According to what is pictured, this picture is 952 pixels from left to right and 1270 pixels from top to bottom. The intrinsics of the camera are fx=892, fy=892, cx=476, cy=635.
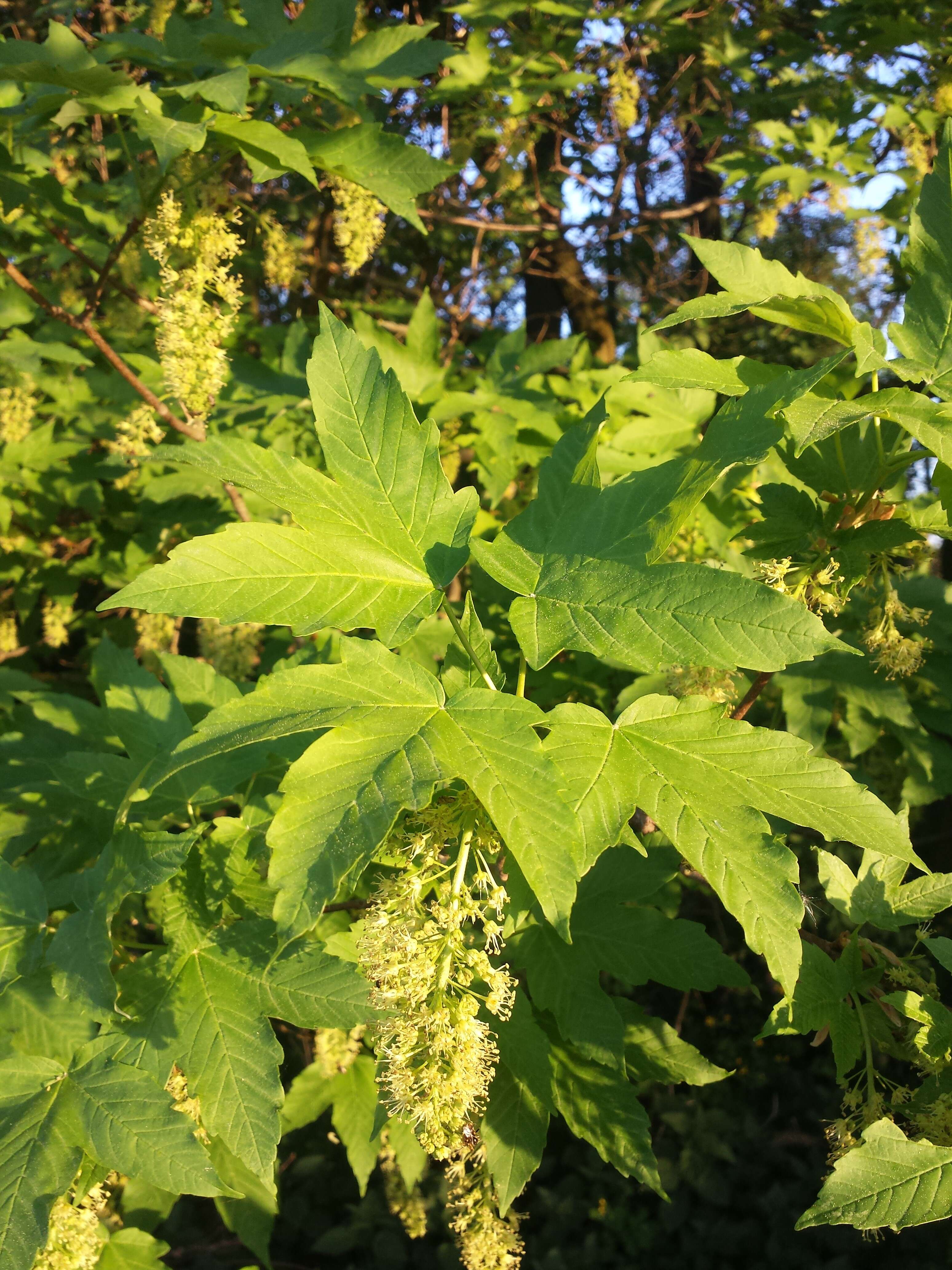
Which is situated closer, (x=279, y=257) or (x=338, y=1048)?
(x=338, y=1048)

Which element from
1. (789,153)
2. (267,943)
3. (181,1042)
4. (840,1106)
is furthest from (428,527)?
(789,153)

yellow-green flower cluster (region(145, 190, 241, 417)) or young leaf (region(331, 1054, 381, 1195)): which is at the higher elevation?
yellow-green flower cluster (region(145, 190, 241, 417))

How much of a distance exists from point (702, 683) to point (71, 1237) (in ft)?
4.70

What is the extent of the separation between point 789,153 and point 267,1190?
15.7 feet

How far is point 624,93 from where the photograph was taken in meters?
5.18

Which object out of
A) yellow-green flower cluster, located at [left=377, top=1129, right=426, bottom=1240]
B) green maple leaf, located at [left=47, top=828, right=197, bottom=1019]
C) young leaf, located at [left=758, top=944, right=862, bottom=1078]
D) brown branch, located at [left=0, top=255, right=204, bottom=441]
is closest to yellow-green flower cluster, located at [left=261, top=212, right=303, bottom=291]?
brown branch, located at [left=0, top=255, right=204, bottom=441]

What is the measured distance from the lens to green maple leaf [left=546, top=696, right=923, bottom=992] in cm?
108

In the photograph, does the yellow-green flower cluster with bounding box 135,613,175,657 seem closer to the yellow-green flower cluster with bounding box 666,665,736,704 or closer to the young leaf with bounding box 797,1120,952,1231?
the yellow-green flower cluster with bounding box 666,665,736,704

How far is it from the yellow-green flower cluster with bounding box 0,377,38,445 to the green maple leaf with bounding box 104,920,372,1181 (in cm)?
295

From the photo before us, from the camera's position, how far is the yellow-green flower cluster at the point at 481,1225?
5.96 feet

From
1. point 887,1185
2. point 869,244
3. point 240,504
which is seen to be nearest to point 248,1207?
point 887,1185

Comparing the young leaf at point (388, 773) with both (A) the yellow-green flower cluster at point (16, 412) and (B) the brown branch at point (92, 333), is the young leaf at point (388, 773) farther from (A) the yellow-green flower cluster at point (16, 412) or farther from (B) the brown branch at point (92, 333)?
(A) the yellow-green flower cluster at point (16, 412)

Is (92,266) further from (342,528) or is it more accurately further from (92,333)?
(342,528)

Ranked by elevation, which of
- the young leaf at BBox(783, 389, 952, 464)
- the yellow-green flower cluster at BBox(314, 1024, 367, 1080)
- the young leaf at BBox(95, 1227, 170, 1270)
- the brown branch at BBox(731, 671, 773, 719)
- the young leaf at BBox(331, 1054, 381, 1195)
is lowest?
the young leaf at BBox(331, 1054, 381, 1195)
